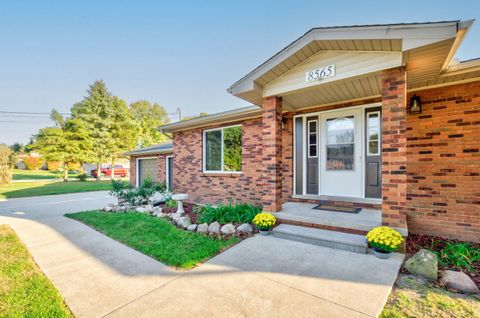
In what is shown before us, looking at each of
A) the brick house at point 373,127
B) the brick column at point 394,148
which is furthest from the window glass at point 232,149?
the brick column at point 394,148

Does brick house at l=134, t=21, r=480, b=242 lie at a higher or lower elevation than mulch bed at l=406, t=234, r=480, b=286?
higher

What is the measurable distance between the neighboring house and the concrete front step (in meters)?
7.77

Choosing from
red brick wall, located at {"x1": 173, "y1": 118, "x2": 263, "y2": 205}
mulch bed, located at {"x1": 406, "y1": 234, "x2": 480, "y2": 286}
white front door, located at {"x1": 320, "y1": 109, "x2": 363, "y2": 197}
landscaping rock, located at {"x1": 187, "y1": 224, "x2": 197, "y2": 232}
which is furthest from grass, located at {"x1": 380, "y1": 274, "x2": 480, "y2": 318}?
red brick wall, located at {"x1": 173, "y1": 118, "x2": 263, "y2": 205}

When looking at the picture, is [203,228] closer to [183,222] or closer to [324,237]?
[183,222]

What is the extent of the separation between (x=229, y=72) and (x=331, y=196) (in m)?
13.2

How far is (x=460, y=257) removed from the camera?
309 centimetres

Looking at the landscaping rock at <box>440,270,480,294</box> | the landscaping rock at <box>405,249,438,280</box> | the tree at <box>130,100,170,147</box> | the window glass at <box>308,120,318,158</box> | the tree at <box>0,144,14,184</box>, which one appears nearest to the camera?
the landscaping rock at <box>440,270,480,294</box>

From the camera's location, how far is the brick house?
10.5ft

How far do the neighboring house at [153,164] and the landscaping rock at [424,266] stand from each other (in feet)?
31.4

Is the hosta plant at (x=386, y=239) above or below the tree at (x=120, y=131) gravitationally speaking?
below

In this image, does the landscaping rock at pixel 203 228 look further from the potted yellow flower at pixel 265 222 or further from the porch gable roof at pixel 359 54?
the porch gable roof at pixel 359 54

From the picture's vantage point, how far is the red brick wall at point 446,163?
12.0 ft

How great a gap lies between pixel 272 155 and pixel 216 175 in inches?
118

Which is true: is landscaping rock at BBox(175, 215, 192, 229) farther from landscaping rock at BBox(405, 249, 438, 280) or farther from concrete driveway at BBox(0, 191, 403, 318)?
landscaping rock at BBox(405, 249, 438, 280)
